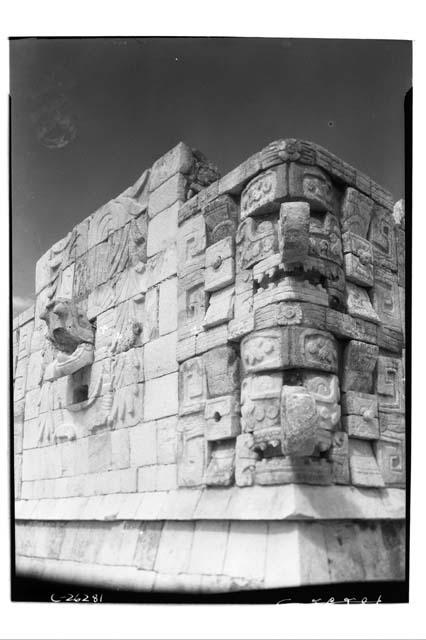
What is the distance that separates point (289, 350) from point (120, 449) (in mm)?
2189

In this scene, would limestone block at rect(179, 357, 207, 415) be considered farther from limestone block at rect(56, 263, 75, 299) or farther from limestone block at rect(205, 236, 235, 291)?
limestone block at rect(56, 263, 75, 299)

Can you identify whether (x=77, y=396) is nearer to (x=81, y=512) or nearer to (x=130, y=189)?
(x=81, y=512)

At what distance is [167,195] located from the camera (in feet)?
22.9

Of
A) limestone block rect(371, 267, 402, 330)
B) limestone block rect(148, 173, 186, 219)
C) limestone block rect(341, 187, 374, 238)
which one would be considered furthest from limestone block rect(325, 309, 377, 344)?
limestone block rect(148, 173, 186, 219)

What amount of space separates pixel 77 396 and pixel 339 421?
121 inches

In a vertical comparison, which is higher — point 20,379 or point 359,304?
point 359,304

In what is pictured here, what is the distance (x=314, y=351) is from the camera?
5512 millimetres

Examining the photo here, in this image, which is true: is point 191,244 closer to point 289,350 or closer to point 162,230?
point 162,230

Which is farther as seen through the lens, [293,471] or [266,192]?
[266,192]

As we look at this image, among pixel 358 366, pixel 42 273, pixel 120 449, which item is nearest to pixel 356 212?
pixel 358 366

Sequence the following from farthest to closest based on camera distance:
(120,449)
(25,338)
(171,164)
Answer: (25,338)
(171,164)
(120,449)

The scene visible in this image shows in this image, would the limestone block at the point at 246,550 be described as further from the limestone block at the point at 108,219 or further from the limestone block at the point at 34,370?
the limestone block at the point at 34,370

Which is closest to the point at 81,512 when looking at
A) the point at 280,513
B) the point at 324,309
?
the point at 280,513

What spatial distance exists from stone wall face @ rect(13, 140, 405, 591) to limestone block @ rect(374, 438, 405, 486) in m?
0.01
